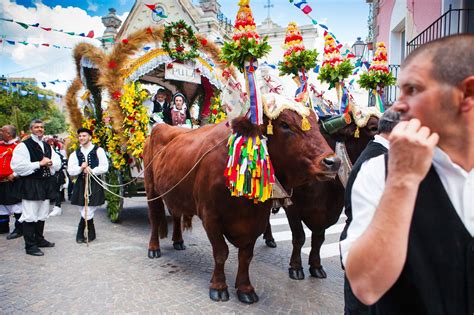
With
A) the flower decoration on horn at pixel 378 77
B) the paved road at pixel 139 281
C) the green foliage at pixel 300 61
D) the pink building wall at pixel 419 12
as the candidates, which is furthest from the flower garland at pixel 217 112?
the pink building wall at pixel 419 12

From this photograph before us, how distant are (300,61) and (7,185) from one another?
5.39m

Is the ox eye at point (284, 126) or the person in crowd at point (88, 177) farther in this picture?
the person in crowd at point (88, 177)

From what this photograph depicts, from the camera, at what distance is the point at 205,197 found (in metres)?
3.71

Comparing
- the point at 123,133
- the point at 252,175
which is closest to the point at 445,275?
the point at 252,175

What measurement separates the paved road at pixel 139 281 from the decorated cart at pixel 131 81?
1251 mm

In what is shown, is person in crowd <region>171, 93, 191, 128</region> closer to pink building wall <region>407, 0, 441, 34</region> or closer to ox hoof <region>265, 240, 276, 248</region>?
ox hoof <region>265, 240, 276, 248</region>

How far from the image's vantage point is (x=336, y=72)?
4391 mm

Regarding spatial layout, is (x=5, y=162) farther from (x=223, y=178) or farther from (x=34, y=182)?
(x=223, y=178)

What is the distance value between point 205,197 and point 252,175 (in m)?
0.78

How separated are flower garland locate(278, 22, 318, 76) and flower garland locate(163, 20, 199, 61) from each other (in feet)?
8.91

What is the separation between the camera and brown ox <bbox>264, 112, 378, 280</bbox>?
162 inches

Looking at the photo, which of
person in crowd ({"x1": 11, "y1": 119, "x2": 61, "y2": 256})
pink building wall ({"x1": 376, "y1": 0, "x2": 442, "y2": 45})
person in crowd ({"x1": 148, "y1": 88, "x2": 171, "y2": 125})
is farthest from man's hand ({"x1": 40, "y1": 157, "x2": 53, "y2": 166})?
pink building wall ({"x1": 376, "y1": 0, "x2": 442, "y2": 45})

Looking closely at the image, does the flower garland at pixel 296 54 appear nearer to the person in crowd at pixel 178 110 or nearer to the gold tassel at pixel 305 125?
the gold tassel at pixel 305 125

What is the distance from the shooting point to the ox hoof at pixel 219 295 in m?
3.67
